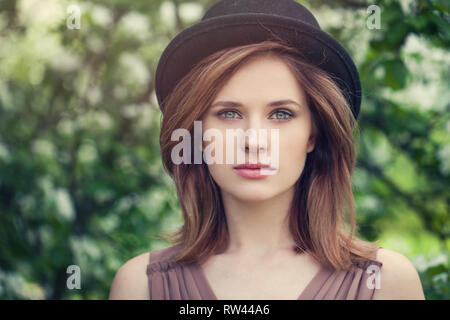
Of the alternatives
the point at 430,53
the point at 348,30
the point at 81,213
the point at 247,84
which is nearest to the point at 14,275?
the point at 81,213

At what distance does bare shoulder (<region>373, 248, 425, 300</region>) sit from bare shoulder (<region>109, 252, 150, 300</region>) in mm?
847

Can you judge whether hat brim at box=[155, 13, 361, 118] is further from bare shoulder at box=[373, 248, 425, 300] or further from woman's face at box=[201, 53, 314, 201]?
bare shoulder at box=[373, 248, 425, 300]

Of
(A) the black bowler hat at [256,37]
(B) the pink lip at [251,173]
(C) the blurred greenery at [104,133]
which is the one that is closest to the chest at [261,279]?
(B) the pink lip at [251,173]

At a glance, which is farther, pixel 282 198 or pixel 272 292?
pixel 282 198

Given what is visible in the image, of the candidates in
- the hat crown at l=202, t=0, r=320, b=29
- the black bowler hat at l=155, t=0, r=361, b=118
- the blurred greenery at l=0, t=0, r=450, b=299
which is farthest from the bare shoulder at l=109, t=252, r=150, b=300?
the blurred greenery at l=0, t=0, r=450, b=299

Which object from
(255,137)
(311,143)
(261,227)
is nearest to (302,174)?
(311,143)

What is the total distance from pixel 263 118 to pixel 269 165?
0.17 meters

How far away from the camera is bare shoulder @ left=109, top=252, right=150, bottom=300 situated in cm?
202

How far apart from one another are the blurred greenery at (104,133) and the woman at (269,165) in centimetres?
134

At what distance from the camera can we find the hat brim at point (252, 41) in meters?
1.91

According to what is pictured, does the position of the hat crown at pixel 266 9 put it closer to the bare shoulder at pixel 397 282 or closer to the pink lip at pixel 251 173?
the pink lip at pixel 251 173

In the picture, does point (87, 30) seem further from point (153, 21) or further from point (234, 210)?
point (234, 210)

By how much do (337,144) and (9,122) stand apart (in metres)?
2.96

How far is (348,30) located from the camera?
3.78 m
